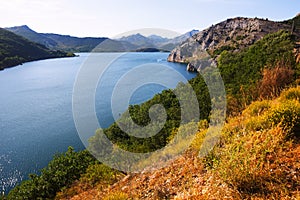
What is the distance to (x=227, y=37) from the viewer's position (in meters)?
97.1

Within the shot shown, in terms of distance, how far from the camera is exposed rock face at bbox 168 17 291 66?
78562 millimetres

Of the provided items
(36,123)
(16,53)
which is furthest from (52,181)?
(16,53)

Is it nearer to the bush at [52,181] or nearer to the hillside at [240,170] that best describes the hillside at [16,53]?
the bush at [52,181]

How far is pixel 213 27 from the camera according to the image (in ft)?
386

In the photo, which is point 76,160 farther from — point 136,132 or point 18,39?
point 18,39

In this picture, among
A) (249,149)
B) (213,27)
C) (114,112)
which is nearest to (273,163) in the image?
(249,149)

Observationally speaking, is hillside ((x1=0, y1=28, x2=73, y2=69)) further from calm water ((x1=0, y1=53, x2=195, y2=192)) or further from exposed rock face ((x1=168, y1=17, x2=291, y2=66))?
exposed rock face ((x1=168, y1=17, x2=291, y2=66))

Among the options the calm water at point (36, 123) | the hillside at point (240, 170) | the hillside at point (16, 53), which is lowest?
the calm water at point (36, 123)

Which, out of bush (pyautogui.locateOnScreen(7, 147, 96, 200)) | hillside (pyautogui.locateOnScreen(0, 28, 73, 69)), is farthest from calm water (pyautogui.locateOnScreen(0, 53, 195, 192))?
hillside (pyautogui.locateOnScreen(0, 28, 73, 69))

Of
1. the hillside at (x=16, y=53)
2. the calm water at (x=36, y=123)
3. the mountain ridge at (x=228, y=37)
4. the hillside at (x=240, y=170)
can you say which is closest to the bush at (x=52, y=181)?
the calm water at (x=36, y=123)

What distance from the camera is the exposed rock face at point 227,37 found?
78562mm

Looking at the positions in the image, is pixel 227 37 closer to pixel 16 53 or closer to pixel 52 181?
pixel 16 53

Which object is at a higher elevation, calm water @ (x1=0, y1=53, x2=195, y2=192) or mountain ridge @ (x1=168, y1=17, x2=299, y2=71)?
A: mountain ridge @ (x1=168, y1=17, x2=299, y2=71)

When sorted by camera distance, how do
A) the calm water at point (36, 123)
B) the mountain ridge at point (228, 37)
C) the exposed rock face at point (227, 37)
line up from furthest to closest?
the exposed rock face at point (227, 37) → the mountain ridge at point (228, 37) → the calm water at point (36, 123)
